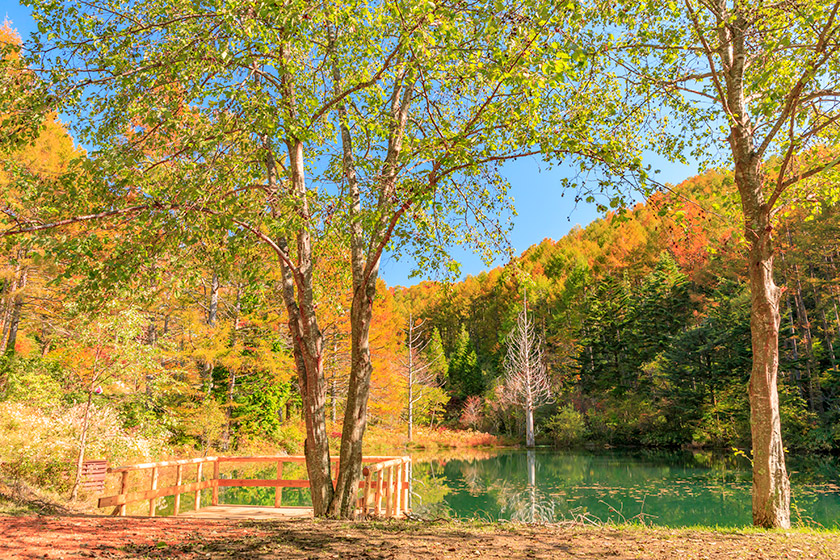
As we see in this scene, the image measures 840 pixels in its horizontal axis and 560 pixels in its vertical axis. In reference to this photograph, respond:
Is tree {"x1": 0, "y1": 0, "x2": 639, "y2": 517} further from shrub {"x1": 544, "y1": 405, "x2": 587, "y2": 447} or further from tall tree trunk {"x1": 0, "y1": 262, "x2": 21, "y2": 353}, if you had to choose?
shrub {"x1": 544, "y1": 405, "x2": 587, "y2": 447}

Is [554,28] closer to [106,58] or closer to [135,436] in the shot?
[106,58]

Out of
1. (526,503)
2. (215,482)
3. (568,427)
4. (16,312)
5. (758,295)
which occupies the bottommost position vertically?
(526,503)

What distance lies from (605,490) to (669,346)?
1505cm

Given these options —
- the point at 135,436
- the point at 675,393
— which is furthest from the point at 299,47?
the point at 675,393

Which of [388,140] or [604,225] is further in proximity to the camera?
[604,225]

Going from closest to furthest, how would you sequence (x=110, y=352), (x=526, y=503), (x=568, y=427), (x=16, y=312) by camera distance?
(x=110, y=352), (x=526, y=503), (x=16, y=312), (x=568, y=427)

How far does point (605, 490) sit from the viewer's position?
14250 millimetres

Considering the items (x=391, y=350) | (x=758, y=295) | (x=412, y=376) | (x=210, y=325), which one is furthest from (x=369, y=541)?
(x=412, y=376)

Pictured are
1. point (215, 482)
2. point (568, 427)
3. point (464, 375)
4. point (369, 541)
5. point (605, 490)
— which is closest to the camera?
point (369, 541)

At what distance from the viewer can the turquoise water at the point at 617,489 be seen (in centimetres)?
1085

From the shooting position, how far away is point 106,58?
16.6 ft

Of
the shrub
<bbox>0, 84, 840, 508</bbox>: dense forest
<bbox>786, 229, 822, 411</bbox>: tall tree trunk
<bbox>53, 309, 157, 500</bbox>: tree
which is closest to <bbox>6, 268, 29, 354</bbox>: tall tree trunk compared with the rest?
<bbox>0, 84, 840, 508</bbox>: dense forest

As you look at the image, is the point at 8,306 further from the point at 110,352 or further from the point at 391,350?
the point at 391,350

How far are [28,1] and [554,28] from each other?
5404mm
